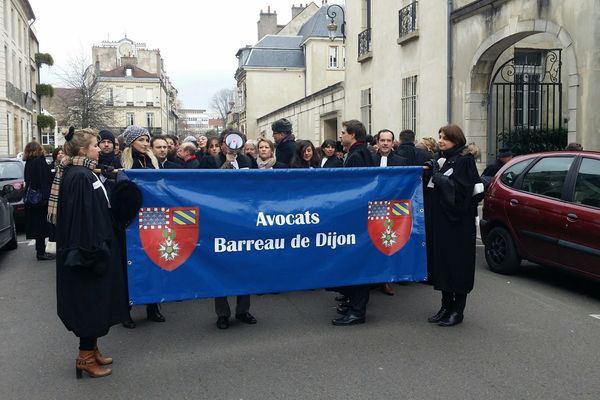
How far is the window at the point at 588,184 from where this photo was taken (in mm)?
6453

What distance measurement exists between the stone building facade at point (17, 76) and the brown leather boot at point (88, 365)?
2972 cm

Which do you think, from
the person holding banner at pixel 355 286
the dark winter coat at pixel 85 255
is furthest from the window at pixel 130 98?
the dark winter coat at pixel 85 255

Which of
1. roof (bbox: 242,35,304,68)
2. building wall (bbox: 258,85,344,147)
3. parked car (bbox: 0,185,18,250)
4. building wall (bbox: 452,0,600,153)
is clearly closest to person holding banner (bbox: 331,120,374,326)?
parked car (bbox: 0,185,18,250)

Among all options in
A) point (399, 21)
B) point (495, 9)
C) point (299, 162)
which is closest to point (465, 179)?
point (299, 162)

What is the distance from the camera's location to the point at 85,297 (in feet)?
13.8

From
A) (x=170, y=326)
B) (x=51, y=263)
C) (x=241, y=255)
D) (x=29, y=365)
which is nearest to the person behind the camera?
(x=29, y=365)

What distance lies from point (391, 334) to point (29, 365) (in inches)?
120

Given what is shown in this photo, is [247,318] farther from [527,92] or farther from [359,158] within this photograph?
[527,92]

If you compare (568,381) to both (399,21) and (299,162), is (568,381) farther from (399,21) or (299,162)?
(399,21)

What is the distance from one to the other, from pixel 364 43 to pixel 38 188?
1452cm

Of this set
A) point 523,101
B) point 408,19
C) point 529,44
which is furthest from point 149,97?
point 523,101

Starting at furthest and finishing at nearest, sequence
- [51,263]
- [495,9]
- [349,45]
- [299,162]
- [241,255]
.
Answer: [349,45], [495,9], [51,263], [299,162], [241,255]

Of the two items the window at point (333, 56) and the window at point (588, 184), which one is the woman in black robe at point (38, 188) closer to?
the window at point (588, 184)

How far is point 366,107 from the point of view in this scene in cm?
2134
